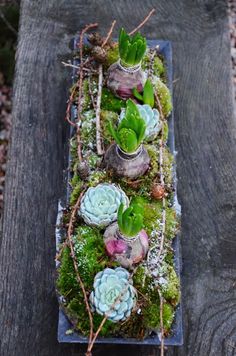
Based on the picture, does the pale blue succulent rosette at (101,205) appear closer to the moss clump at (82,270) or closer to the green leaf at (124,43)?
the moss clump at (82,270)

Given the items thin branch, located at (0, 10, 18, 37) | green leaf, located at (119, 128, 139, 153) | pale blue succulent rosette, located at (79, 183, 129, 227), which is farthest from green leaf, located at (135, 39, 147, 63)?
thin branch, located at (0, 10, 18, 37)

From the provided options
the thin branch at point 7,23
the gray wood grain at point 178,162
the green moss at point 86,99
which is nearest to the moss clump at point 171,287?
the gray wood grain at point 178,162

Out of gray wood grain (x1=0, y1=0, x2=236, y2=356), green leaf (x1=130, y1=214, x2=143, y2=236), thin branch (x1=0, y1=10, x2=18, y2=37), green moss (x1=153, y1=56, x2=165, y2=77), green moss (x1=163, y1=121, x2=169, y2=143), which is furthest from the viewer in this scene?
thin branch (x1=0, y1=10, x2=18, y2=37)

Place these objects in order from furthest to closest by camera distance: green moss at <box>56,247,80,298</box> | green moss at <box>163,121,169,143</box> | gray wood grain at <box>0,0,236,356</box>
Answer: green moss at <box>163,121,169,143</box>
gray wood grain at <box>0,0,236,356</box>
green moss at <box>56,247,80,298</box>

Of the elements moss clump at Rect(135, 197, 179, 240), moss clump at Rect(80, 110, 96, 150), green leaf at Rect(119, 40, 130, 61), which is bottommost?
moss clump at Rect(135, 197, 179, 240)

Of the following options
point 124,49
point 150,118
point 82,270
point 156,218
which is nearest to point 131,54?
point 124,49

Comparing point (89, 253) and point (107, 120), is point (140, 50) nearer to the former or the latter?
point (107, 120)

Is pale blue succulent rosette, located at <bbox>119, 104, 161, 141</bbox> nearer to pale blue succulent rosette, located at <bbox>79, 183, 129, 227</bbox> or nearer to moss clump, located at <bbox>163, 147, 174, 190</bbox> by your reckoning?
moss clump, located at <bbox>163, 147, 174, 190</bbox>
